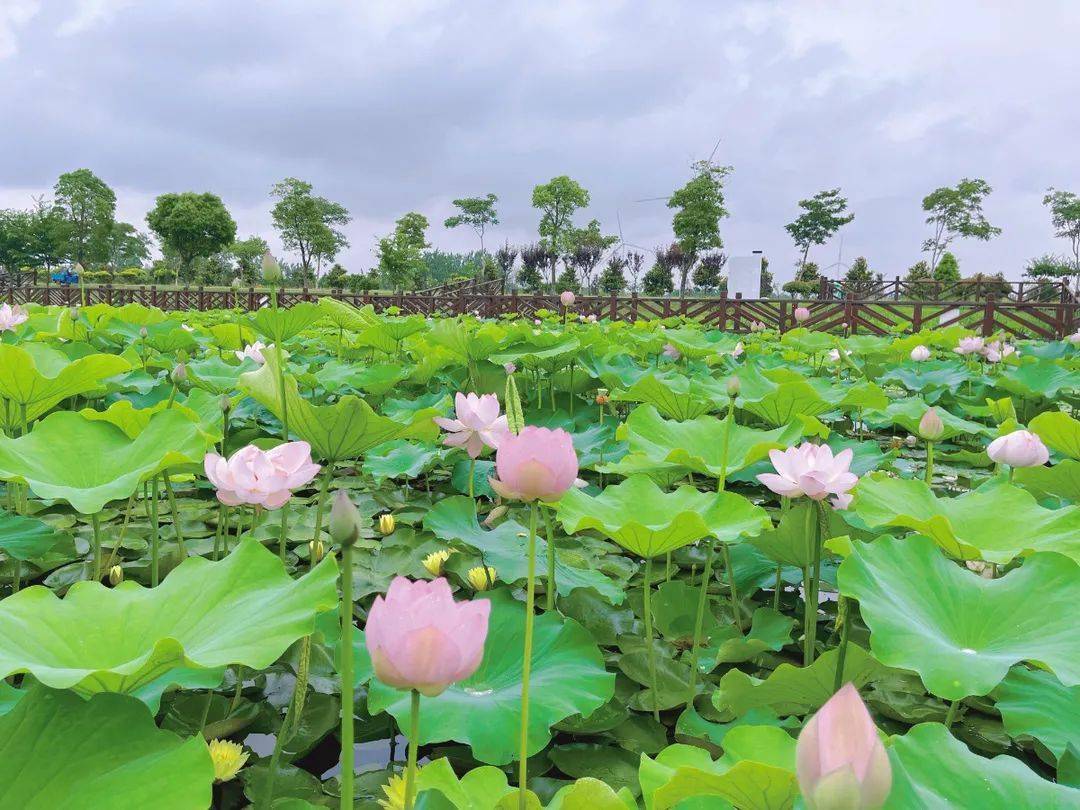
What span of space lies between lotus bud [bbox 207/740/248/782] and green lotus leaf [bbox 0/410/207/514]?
0.37 metres

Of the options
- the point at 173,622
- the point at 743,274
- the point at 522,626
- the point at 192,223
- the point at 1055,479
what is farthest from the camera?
the point at 192,223

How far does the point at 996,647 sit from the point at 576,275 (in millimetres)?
31140

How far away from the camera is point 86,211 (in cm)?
3519

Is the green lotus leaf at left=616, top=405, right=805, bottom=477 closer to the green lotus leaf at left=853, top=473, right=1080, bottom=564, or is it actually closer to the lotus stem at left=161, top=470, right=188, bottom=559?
the green lotus leaf at left=853, top=473, right=1080, bottom=564

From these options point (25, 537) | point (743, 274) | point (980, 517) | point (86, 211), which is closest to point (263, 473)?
point (25, 537)

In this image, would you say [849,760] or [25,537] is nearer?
[849,760]

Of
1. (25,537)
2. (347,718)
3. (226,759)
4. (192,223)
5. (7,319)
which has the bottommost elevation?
(226,759)

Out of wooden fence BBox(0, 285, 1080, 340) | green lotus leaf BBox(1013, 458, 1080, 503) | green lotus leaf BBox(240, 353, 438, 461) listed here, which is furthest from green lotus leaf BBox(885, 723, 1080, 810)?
wooden fence BBox(0, 285, 1080, 340)

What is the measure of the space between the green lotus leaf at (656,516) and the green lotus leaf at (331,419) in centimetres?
33

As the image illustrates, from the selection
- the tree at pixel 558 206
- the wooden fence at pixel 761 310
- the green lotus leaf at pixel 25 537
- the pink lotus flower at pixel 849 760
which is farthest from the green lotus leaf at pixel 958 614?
the tree at pixel 558 206

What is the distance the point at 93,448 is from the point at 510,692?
740mm

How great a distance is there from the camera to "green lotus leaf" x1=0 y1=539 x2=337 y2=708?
1.92 feet

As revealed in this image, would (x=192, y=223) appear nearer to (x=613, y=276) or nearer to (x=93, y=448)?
(x=613, y=276)

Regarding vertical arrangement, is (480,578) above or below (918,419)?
below
